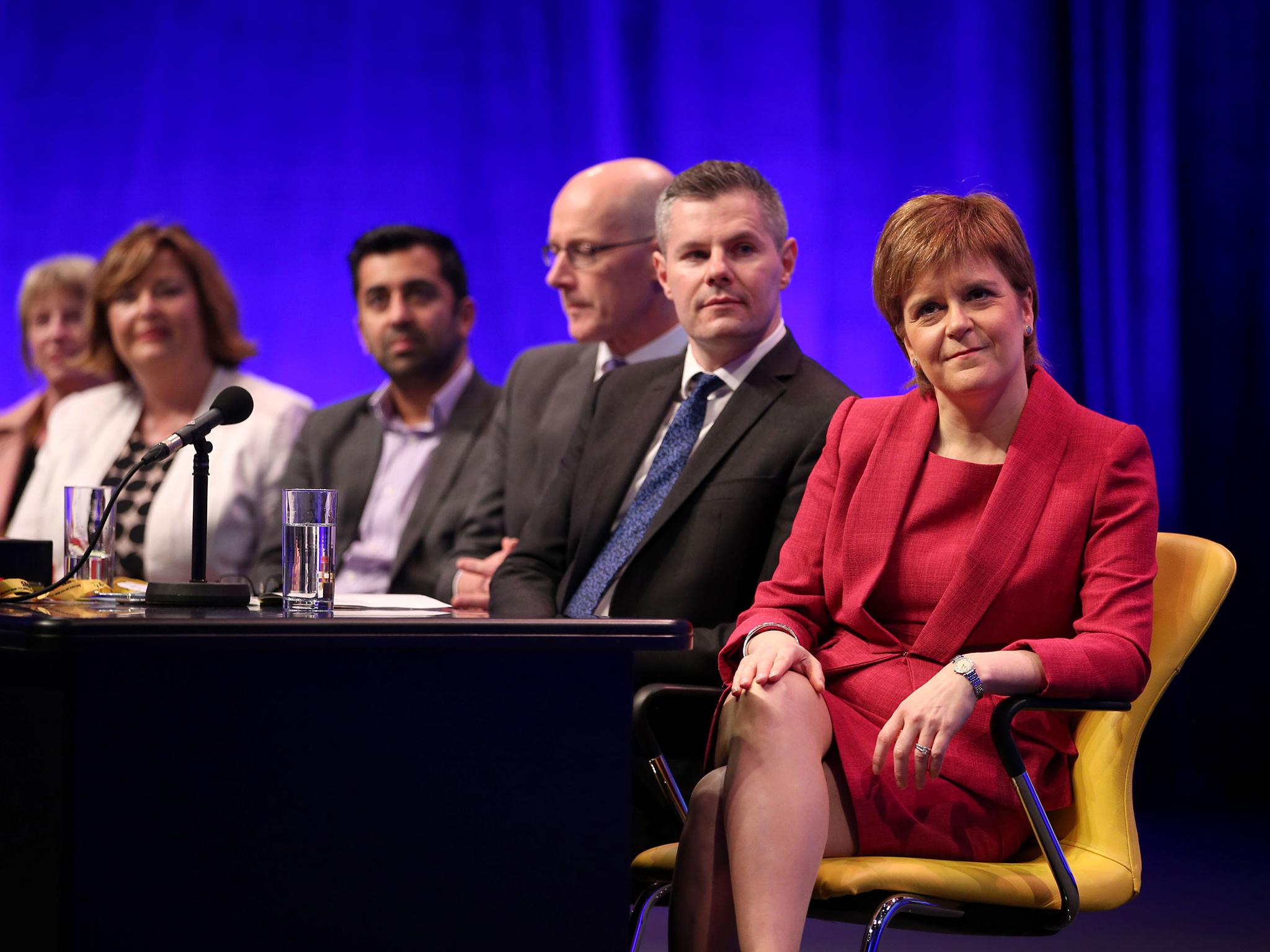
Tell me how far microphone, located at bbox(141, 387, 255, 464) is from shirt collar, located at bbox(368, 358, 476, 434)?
238cm

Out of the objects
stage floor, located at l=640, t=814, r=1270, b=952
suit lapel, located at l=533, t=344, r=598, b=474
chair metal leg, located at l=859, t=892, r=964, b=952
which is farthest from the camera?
suit lapel, located at l=533, t=344, r=598, b=474

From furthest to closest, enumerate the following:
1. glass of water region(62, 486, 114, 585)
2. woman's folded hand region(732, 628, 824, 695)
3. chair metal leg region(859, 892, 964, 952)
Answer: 1. glass of water region(62, 486, 114, 585)
2. woman's folded hand region(732, 628, 824, 695)
3. chair metal leg region(859, 892, 964, 952)

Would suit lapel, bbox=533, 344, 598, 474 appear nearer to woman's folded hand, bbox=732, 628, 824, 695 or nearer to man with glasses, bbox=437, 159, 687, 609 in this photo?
man with glasses, bbox=437, 159, 687, 609

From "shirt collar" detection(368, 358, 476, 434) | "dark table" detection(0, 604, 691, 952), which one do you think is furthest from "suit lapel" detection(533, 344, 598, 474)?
"dark table" detection(0, 604, 691, 952)

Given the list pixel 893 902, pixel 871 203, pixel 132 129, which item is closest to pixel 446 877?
pixel 893 902

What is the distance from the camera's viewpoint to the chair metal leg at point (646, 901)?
1939mm

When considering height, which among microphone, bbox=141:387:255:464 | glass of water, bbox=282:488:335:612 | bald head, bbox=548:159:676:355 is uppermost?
bald head, bbox=548:159:676:355

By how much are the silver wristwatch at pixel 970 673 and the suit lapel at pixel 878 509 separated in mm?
226

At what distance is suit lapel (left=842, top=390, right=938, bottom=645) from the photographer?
6.66 feet

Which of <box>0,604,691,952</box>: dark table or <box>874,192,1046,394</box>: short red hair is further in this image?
<box>874,192,1046,394</box>: short red hair

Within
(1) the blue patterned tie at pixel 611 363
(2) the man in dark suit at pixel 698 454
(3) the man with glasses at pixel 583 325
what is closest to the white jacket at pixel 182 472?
(3) the man with glasses at pixel 583 325

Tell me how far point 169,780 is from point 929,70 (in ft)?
12.4

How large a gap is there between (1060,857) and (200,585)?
47.8 inches

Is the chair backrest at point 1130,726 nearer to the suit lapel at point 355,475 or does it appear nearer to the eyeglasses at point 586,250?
the eyeglasses at point 586,250
